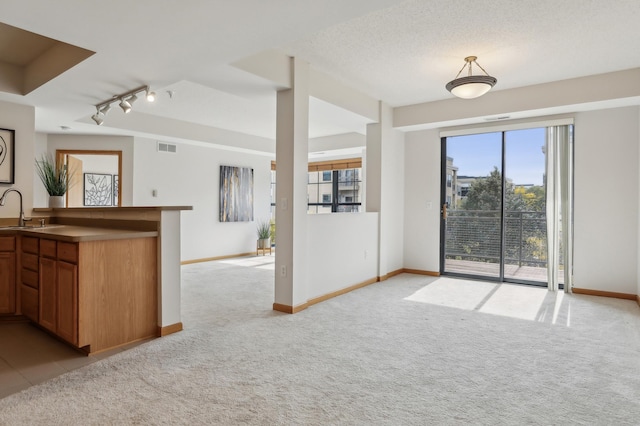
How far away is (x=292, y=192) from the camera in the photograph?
377 centimetres

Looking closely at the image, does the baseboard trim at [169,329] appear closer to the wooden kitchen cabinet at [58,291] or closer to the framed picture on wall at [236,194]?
the wooden kitchen cabinet at [58,291]

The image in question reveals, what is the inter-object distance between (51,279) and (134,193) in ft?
11.4

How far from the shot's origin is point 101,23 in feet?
7.55

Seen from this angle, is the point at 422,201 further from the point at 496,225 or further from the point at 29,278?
the point at 29,278

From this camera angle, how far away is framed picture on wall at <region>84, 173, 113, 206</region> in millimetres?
8125

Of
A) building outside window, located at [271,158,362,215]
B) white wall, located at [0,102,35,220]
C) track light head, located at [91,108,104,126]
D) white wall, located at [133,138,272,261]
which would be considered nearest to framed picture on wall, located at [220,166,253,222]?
white wall, located at [133,138,272,261]

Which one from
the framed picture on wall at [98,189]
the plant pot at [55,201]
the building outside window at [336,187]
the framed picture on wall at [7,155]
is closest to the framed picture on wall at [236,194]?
the building outside window at [336,187]

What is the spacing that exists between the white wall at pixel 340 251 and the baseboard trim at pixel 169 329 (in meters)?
1.37

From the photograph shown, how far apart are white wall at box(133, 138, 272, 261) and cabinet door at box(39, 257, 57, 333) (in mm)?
3251

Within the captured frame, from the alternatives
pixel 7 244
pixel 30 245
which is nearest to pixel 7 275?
pixel 7 244

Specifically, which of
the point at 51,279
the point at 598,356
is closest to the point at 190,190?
the point at 51,279

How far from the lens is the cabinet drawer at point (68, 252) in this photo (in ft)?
8.61

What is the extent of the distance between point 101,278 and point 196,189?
448 cm

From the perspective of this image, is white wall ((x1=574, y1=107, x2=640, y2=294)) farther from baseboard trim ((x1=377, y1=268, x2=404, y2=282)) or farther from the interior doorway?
the interior doorway
